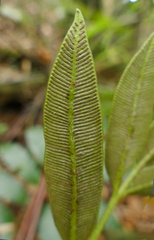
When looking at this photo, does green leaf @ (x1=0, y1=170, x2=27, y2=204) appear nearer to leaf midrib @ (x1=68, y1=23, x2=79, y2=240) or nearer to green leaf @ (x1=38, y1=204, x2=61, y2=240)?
green leaf @ (x1=38, y1=204, x2=61, y2=240)

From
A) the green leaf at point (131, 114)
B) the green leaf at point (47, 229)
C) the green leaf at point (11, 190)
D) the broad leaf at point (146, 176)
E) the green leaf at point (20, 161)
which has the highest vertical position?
the green leaf at point (131, 114)

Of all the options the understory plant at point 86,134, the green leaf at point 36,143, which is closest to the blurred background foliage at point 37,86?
the green leaf at point 36,143

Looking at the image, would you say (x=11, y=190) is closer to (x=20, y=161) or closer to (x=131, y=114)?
(x=20, y=161)

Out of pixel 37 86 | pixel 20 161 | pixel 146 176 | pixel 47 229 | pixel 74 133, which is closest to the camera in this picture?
pixel 74 133

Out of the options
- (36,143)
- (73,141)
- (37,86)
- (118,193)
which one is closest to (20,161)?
(36,143)

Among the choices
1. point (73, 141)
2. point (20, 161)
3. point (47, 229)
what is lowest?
point (47, 229)

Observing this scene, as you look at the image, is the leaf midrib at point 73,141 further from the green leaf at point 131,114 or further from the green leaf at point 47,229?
the green leaf at point 47,229

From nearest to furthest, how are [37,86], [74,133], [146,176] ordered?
[74,133] → [146,176] → [37,86]
